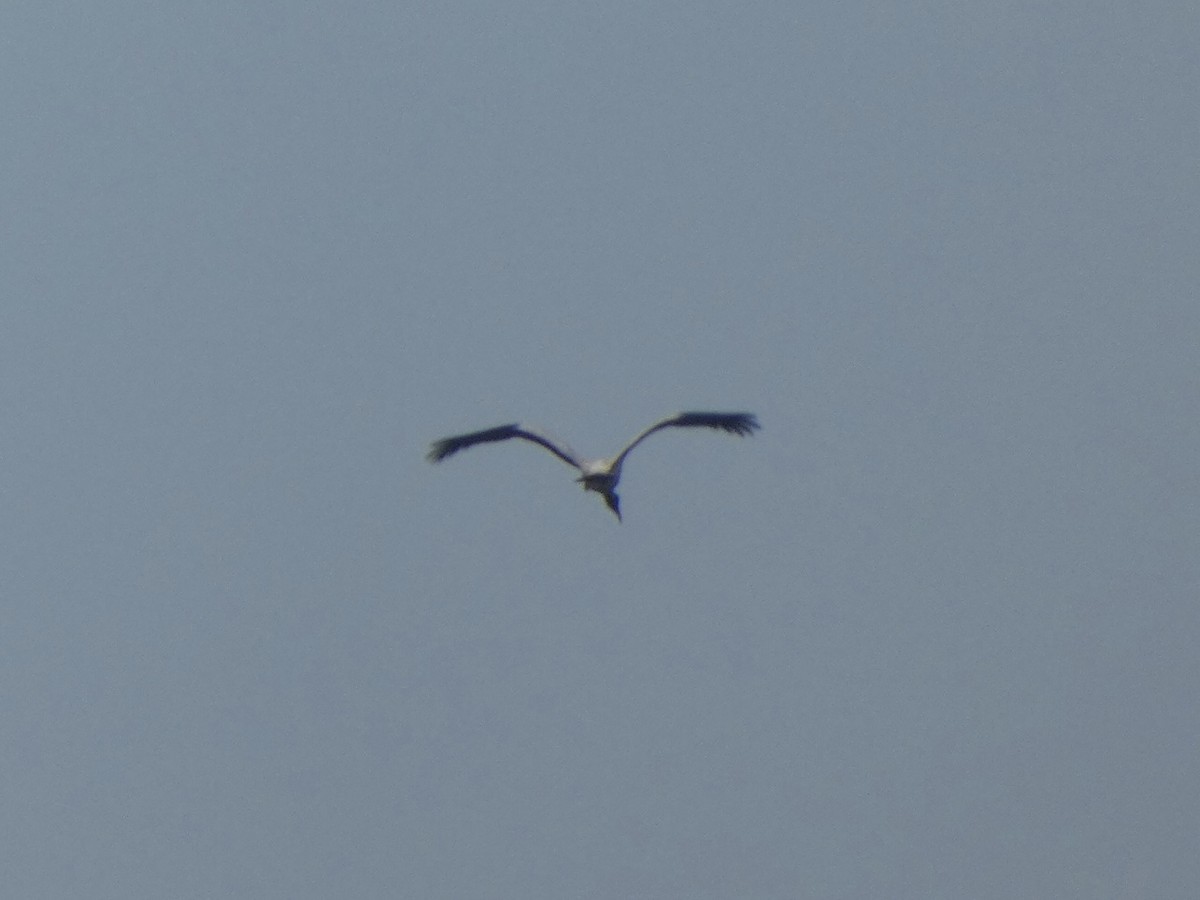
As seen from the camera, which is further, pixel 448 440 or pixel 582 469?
pixel 448 440

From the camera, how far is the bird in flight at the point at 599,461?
2705 centimetres

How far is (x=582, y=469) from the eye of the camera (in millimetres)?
27234

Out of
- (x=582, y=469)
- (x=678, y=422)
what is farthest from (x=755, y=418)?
(x=582, y=469)

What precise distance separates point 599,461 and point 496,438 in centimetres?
218

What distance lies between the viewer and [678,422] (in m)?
28.0

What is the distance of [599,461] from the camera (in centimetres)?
2745

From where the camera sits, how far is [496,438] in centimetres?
2870

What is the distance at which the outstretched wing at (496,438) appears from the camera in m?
27.8

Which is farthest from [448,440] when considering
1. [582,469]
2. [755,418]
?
[755,418]

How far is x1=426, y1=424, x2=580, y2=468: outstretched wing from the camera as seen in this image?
91.1 feet

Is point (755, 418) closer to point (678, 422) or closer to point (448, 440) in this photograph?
point (678, 422)

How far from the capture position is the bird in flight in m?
27.0

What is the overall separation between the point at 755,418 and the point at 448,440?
17.3 feet

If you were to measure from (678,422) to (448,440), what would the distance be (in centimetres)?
409
